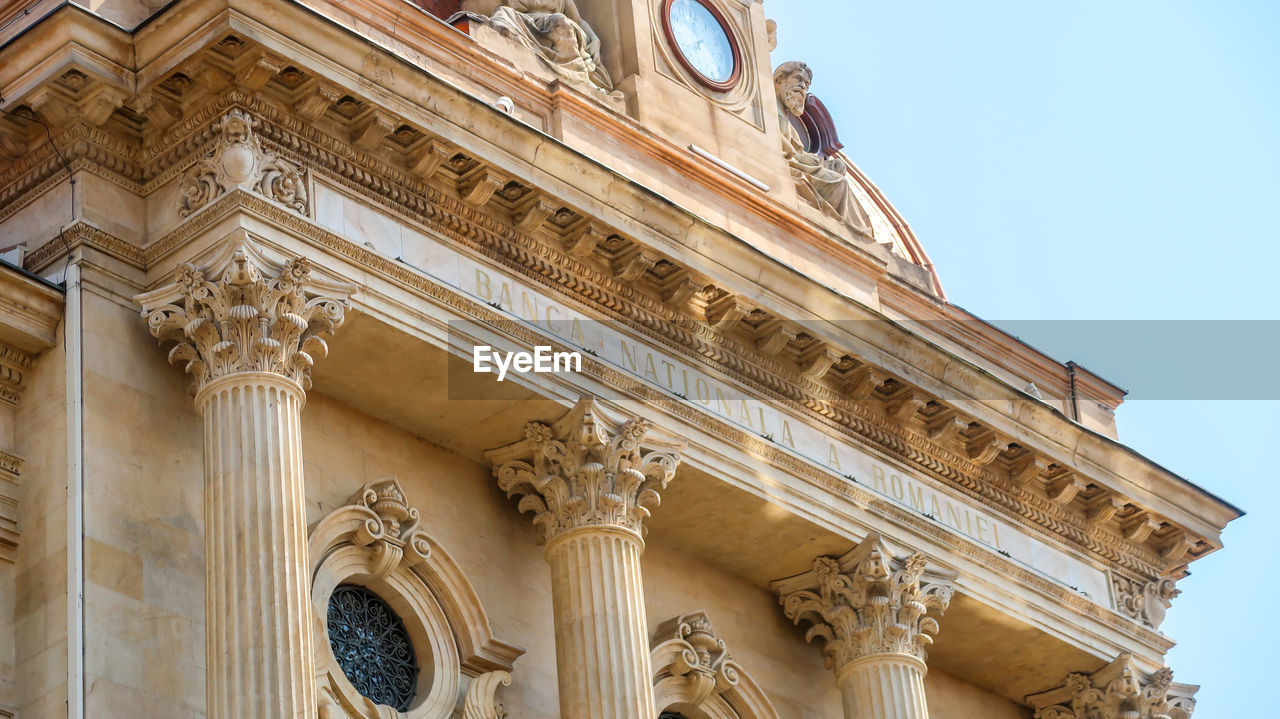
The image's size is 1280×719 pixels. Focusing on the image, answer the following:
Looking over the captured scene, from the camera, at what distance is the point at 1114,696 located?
32.3 m

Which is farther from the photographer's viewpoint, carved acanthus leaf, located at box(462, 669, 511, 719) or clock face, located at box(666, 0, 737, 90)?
clock face, located at box(666, 0, 737, 90)

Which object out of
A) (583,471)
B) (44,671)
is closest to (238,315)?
(44,671)

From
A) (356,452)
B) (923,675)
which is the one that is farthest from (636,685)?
(923,675)

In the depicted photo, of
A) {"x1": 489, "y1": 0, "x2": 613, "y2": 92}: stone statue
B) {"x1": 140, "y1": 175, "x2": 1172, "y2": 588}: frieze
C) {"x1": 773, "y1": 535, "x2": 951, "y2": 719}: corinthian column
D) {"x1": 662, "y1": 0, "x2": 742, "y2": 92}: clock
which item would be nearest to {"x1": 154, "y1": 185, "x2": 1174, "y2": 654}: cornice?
{"x1": 140, "y1": 175, "x2": 1172, "y2": 588}: frieze

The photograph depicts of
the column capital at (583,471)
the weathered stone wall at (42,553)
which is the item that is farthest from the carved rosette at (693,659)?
the weathered stone wall at (42,553)

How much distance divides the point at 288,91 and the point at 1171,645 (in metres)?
14.8

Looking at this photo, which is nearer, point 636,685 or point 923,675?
point 636,685

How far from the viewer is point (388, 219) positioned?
83.7 ft

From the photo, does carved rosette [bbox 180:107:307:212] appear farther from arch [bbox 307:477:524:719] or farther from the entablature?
arch [bbox 307:477:524:719]

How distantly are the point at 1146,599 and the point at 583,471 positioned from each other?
397 inches

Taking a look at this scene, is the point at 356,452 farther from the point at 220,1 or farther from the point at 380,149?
the point at 220,1

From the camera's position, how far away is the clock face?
103ft

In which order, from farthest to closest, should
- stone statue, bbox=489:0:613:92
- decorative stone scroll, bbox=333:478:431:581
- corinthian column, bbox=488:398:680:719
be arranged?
stone statue, bbox=489:0:613:92 < corinthian column, bbox=488:398:680:719 < decorative stone scroll, bbox=333:478:431:581

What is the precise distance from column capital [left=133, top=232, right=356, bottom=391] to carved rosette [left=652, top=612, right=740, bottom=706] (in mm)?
5977
